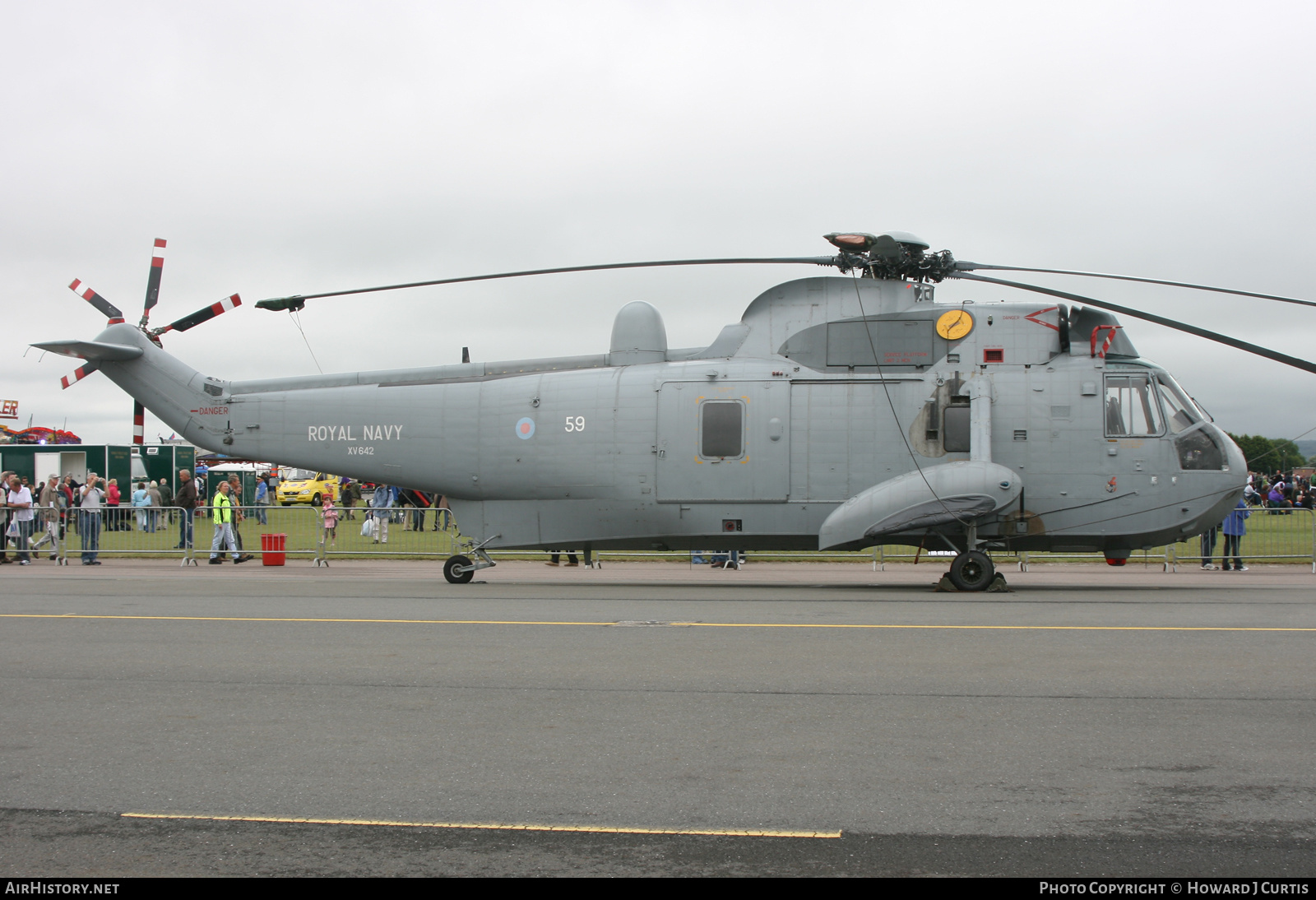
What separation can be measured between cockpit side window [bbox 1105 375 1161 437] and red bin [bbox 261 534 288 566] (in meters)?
16.6

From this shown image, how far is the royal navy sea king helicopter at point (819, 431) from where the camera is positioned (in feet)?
48.2

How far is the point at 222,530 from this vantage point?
22516 millimetres

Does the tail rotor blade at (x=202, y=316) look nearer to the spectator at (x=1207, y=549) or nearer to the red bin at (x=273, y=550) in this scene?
the red bin at (x=273, y=550)

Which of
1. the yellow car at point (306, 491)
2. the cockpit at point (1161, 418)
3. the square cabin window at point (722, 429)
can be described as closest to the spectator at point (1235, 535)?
the cockpit at point (1161, 418)

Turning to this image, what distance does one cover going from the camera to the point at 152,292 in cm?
1839

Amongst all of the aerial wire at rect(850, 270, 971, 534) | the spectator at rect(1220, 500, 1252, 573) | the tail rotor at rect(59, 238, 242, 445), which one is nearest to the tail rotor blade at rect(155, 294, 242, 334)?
the tail rotor at rect(59, 238, 242, 445)

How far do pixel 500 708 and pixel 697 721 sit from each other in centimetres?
136

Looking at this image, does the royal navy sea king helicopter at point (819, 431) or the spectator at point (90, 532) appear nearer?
the royal navy sea king helicopter at point (819, 431)

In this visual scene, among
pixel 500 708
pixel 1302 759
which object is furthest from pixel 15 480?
pixel 1302 759

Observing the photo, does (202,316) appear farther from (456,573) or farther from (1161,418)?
(1161,418)

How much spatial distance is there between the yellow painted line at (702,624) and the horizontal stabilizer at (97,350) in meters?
6.92

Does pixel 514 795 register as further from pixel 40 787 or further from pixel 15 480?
pixel 15 480

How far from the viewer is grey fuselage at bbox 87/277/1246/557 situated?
1482 cm

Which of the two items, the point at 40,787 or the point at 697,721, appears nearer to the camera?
the point at 40,787
